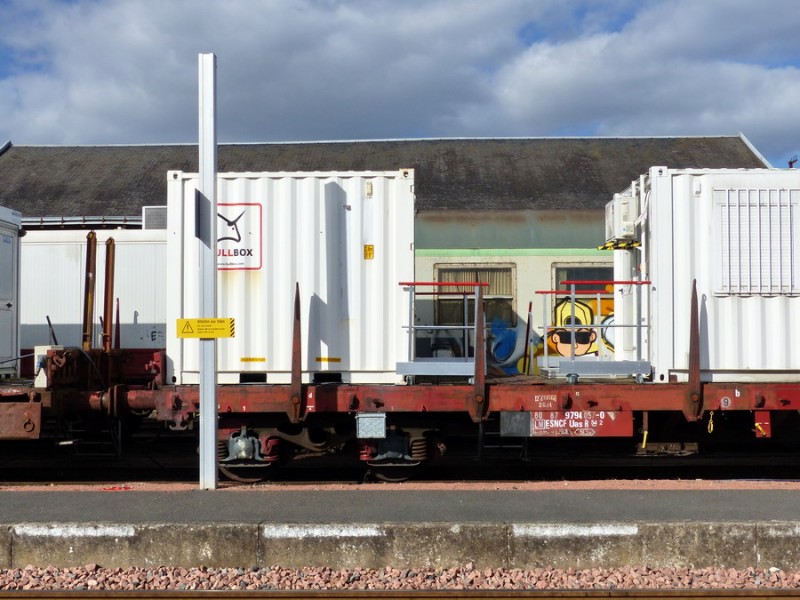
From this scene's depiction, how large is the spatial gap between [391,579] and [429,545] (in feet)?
1.27

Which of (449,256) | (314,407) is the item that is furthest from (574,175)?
(314,407)

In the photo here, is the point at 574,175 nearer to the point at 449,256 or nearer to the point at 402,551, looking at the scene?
the point at 449,256

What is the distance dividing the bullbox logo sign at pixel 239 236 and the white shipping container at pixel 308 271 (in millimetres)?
11

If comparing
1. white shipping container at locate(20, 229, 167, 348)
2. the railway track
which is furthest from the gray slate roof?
the railway track

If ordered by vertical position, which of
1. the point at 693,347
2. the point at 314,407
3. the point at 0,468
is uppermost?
the point at 693,347

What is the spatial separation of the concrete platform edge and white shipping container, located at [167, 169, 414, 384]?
2.68 metres

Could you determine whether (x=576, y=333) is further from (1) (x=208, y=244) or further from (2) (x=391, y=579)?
(2) (x=391, y=579)

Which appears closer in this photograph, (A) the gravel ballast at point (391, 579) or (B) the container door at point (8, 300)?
(A) the gravel ballast at point (391, 579)

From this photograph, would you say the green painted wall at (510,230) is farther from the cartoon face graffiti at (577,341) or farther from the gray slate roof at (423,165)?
the gray slate roof at (423,165)

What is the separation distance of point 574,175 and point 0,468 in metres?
16.1

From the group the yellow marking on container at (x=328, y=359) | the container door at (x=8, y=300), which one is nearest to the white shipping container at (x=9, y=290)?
the container door at (x=8, y=300)

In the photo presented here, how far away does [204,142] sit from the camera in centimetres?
755

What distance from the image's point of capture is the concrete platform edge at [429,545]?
586 cm

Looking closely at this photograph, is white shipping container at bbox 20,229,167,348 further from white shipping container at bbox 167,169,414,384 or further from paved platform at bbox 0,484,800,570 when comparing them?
paved platform at bbox 0,484,800,570
